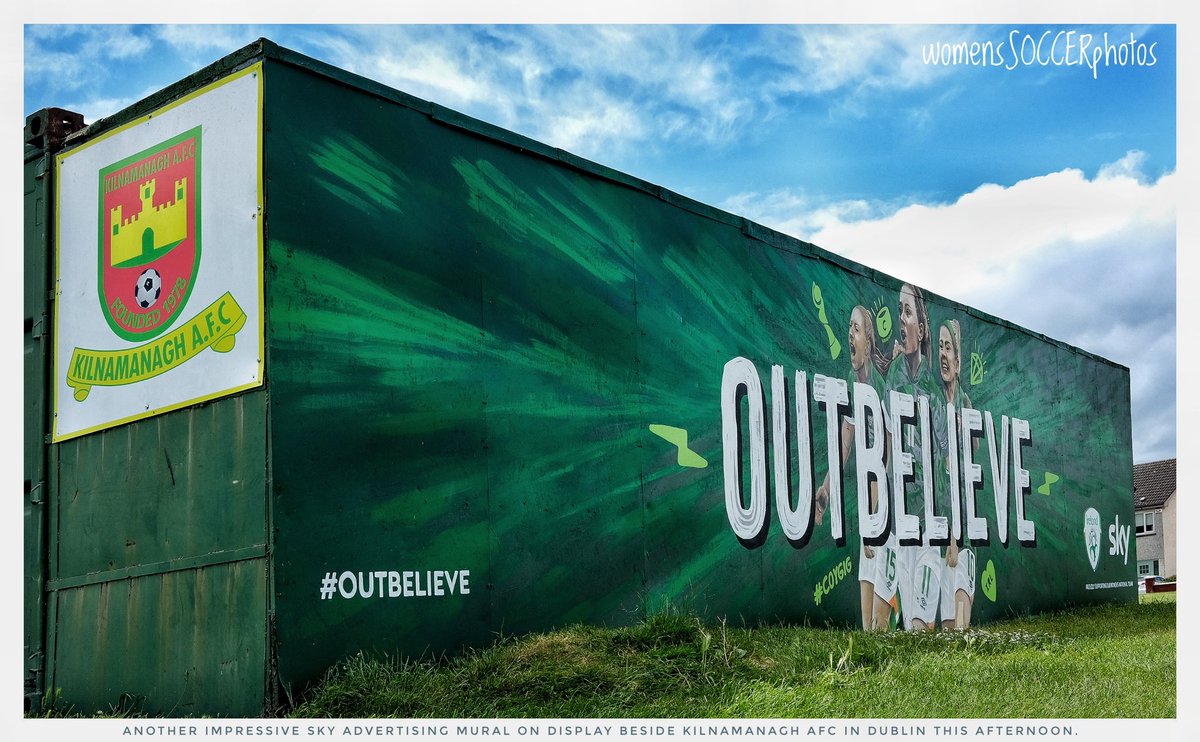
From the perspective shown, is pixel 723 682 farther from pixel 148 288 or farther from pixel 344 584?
pixel 148 288

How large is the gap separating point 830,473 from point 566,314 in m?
4.10

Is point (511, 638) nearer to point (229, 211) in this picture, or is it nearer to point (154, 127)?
point (229, 211)

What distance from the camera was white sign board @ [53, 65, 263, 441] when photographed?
770cm

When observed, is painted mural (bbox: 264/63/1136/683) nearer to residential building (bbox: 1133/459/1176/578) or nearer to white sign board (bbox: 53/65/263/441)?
white sign board (bbox: 53/65/263/441)

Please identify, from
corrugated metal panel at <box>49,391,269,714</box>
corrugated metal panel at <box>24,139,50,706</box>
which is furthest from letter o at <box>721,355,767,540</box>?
corrugated metal panel at <box>24,139,50,706</box>

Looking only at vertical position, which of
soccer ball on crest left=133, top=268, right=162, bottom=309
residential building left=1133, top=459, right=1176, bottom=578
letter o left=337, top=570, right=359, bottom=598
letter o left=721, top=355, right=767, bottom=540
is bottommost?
residential building left=1133, top=459, right=1176, bottom=578

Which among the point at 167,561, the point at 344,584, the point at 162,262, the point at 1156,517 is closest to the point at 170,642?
the point at 167,561

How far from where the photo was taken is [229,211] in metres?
7.79

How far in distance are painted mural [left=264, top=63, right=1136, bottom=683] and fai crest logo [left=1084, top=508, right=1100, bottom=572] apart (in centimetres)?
507

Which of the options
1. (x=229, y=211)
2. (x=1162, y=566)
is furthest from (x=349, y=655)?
(x=1162, y=566)

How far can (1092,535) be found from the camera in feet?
62.4

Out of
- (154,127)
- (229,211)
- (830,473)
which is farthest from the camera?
(830,473)

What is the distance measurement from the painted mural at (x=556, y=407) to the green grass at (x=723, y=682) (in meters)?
0.45

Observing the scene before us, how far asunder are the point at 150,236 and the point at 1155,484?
162 ft
